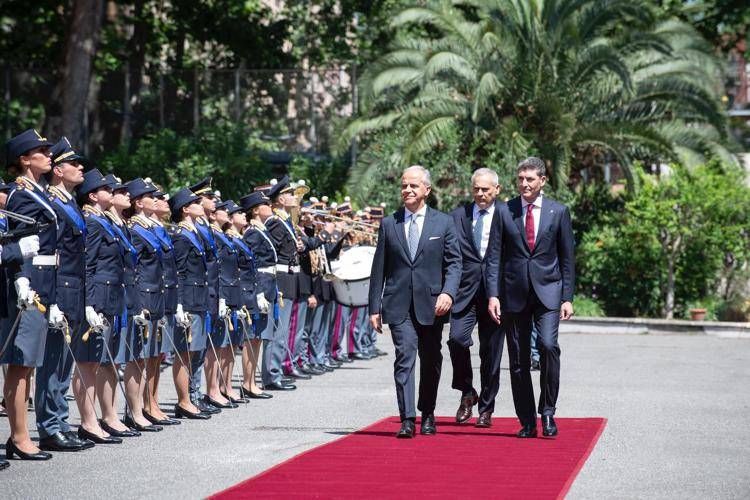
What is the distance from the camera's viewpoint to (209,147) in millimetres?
32031

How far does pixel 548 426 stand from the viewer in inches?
448

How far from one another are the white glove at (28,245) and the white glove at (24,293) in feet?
0.53

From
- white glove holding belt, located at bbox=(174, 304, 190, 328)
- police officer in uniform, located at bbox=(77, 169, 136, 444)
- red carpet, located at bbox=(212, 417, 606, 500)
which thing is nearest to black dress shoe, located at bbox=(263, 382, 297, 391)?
white glove holding belt, located at bbox=(174, 304, 190, 328)

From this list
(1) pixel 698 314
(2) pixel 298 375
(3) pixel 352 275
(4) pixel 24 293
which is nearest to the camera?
(4) pixel 24 293

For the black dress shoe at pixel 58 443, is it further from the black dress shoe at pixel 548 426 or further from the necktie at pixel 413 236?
the black dress shoe at pixel 548 426

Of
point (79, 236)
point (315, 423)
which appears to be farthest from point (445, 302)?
point (79, 236)

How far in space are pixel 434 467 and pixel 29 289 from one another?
2.86 metres

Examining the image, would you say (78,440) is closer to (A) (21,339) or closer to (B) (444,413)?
(A) (21,339)

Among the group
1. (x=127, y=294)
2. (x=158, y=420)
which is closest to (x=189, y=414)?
(x=158, y=420)

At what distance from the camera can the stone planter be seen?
2894cm

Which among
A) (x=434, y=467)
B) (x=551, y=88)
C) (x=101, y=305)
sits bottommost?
(x=434, y=467)

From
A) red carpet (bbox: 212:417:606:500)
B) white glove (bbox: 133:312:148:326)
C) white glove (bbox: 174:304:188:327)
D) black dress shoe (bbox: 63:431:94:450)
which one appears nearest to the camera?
red carpet (bbox: 212:417:606:500)

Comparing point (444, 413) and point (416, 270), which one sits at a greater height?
point (416, 270)

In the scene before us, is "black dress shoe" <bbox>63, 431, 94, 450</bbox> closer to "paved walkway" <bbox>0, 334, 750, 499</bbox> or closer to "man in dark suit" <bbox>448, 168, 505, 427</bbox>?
"paved walkway" <bbox>0, 334, 750, 499</bbox>
